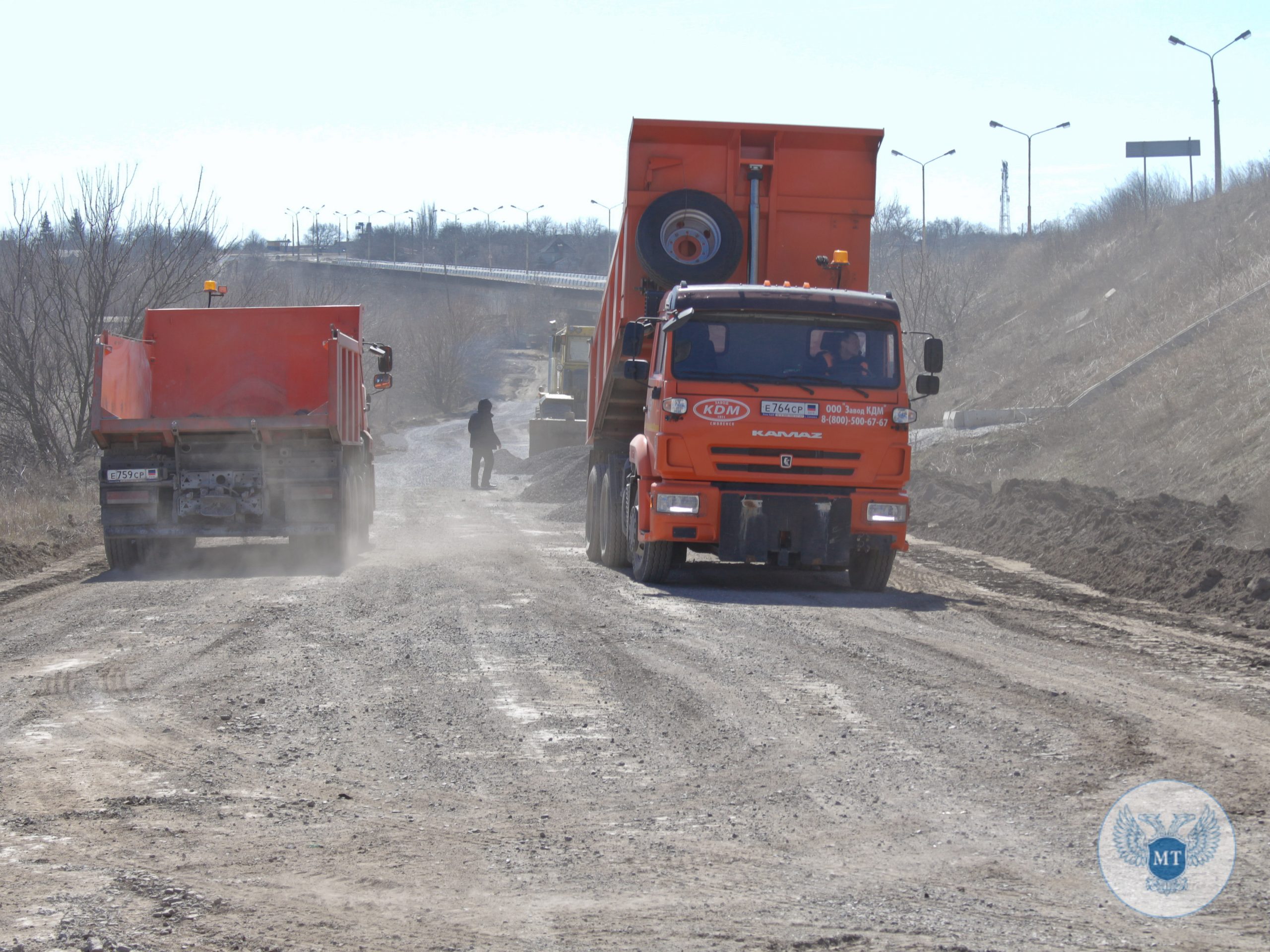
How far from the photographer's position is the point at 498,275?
10412cm

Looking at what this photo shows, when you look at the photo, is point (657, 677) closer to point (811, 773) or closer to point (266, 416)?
point (811, 773)

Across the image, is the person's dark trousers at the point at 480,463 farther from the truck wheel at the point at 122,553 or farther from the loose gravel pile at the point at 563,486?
the truck wheel at the point at 122,553

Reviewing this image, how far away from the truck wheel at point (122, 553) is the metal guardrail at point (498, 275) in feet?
240

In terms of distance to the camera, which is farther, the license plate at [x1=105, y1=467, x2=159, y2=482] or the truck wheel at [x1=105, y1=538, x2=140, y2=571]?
the truck wheel at [x1=105, y1=538, x2=140, y2=571]

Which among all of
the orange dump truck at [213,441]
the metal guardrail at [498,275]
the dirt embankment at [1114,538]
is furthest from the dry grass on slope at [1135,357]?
the metal guardrail at [498,275]

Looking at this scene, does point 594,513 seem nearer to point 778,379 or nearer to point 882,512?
point 778,379

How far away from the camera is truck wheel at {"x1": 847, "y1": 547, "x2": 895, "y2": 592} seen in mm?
11852

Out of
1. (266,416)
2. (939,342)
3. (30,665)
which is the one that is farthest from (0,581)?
(939,342)

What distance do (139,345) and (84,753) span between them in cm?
1043

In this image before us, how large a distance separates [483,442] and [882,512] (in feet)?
62.5

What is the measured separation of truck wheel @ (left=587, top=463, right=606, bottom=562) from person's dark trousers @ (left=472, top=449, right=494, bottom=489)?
45.9 feet

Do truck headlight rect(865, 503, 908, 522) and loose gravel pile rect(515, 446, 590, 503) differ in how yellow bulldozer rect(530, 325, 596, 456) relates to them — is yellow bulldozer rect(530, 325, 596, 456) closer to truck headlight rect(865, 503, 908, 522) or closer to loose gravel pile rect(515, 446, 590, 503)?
loose gravel pile rect(515, 446, 590, 503)

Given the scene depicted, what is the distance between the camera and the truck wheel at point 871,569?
467 inches

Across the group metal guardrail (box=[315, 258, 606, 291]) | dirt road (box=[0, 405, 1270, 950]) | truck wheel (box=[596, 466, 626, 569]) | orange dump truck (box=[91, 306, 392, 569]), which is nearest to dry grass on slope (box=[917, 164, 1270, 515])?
truck wheel (box=[596, 466, 626, 569])
